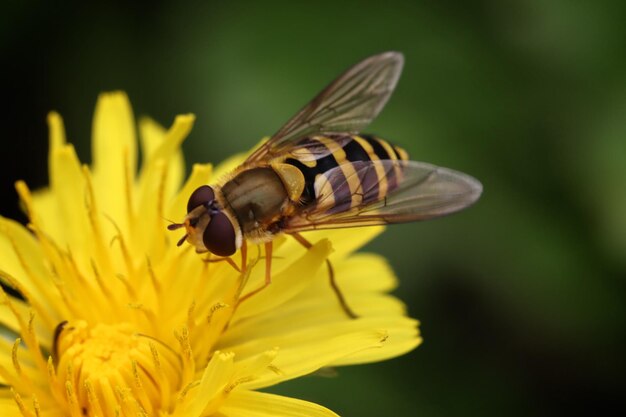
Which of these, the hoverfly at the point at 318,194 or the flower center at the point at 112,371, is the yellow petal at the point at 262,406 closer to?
the flower center at the point at 112,371

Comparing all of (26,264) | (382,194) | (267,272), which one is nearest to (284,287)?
(267,272)

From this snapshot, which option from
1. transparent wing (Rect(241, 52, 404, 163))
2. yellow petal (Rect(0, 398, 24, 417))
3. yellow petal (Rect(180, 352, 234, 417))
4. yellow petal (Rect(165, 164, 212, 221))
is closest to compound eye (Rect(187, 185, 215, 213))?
yellow petal (Rect(165, 164, 212, 221))

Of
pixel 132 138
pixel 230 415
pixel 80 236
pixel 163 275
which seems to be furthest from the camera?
pixel 132 138

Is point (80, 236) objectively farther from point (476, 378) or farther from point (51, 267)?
point (476, 378)

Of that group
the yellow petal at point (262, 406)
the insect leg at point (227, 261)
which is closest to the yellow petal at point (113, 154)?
the insect leg at point (227, 261)

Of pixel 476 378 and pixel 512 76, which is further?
pixel 512 76

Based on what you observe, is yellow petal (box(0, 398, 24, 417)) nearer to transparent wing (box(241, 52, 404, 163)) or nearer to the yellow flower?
the yellow flower

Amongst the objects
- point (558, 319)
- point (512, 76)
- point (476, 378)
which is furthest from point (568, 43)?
point (476, 378)
